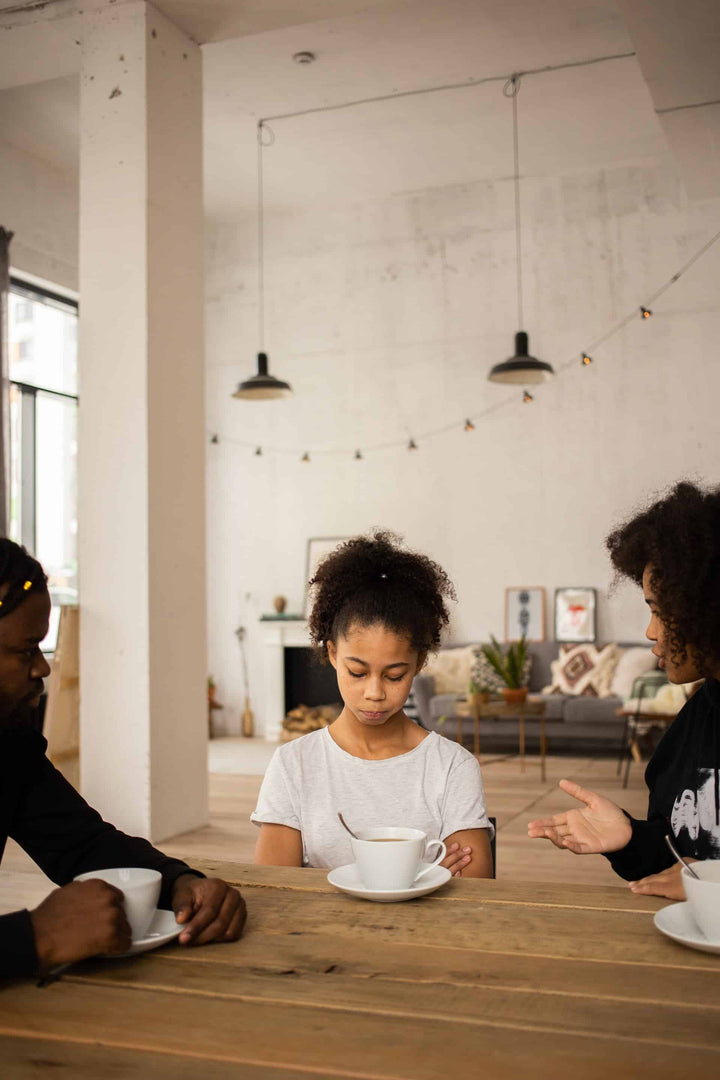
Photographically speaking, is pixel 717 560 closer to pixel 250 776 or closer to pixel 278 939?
pixel 278 939

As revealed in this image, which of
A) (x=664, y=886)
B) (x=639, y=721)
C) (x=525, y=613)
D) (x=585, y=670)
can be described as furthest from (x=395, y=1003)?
(x=525, y=613)

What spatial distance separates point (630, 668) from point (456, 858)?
17.8ft

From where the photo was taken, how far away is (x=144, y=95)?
4.00 m

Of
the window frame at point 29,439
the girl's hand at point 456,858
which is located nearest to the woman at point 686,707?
the girl's hand at point 456,858

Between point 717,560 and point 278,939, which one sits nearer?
point 278,939

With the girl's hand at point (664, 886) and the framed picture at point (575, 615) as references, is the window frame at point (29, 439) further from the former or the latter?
the girl's hand at point (664, 886)

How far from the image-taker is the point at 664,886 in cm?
119

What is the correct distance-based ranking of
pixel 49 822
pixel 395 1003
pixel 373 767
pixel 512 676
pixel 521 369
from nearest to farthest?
1. pixel 395 1003
2. pixel 49 822
3. pixel 373 767
4. pixel 521 369
5. pixel 512 676

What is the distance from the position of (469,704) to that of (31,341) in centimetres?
387

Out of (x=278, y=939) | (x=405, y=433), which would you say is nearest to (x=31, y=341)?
(x=405, y=433)

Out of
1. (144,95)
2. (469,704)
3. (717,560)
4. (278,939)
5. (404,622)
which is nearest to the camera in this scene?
(278,939)

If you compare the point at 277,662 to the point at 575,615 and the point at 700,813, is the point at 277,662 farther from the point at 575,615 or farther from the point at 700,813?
the point at 700,813

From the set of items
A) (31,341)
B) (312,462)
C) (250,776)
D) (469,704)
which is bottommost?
(250,776)

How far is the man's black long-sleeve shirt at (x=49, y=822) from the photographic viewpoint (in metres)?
1.28
